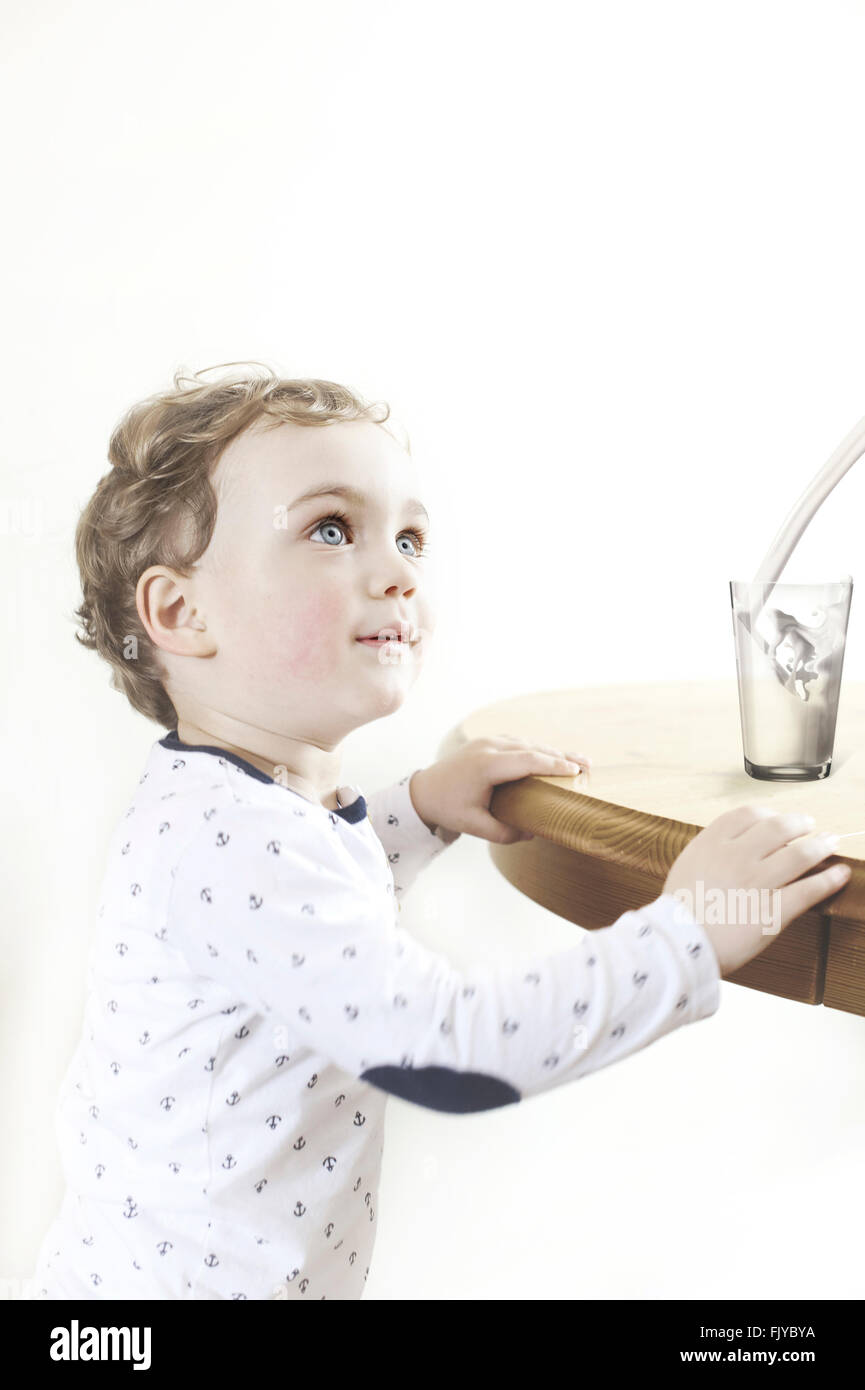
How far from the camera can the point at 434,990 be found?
666 millimetres

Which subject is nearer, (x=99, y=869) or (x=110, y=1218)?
(x=110, y=1218)

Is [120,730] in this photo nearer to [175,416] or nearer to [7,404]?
[7,404]

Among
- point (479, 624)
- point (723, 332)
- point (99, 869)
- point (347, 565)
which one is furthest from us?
point (723, 332)

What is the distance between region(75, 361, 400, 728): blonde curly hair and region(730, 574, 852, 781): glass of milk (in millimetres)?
321

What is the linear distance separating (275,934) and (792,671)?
457mm

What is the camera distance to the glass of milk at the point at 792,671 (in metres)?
0.88

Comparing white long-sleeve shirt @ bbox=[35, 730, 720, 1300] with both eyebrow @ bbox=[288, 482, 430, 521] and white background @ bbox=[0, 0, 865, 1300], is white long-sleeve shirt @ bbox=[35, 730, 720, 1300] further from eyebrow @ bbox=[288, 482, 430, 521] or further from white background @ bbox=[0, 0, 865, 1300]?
white background @ bbox=[0, 0, 865, 1300]

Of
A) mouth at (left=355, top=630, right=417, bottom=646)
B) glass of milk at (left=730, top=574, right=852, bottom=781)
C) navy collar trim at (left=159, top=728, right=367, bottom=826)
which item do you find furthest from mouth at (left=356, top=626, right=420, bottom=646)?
glass of milk at (left=730, top=574, right=852, bottom=781)

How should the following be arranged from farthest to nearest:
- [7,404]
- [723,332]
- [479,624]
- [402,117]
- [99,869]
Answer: [723,332] < [479,624] < [402,117] < [99,869] < [7,404]

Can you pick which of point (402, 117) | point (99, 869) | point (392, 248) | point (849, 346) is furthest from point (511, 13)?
point (99, 869)

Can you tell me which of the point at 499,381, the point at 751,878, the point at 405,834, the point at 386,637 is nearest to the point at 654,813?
the point at 751,878

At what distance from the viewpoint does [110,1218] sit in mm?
811

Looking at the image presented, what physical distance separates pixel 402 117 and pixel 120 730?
0.81 m

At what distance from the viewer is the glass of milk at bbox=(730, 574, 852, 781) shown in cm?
88
